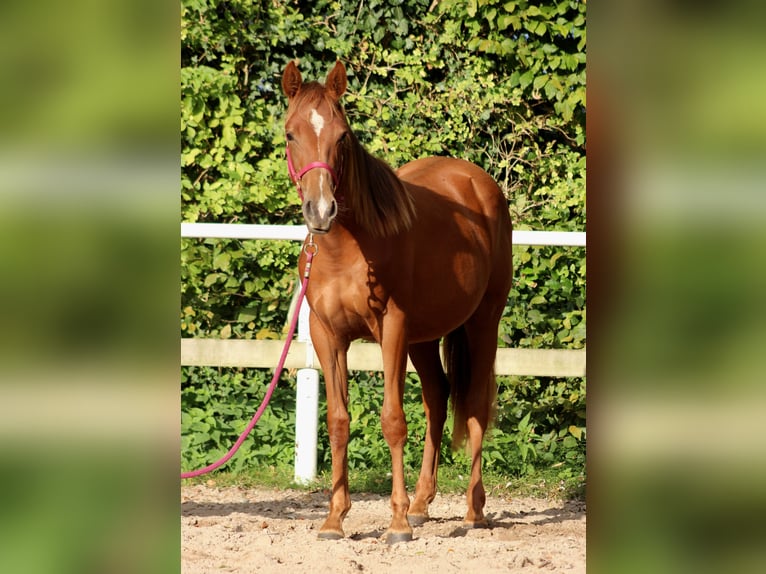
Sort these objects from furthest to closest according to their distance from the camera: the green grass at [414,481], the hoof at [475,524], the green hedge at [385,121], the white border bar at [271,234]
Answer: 1. the green hedge at [385,121]
2. the green grass at [414,481]
3. the white border bar at [271,234]
4. the hoof at [475,524]

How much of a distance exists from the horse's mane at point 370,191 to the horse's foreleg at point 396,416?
41 cm

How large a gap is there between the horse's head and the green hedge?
3094mm

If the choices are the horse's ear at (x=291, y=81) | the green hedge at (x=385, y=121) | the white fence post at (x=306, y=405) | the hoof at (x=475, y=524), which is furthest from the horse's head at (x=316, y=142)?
the green hedge at (x=385, y=121)

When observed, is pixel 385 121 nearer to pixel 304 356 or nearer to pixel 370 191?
pixel 304 356

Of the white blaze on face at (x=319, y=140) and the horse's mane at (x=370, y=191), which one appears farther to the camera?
the horse's mane at (x=370, y=191)

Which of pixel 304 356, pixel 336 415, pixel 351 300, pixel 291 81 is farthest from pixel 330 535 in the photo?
pixel 291 81

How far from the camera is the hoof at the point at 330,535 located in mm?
4008

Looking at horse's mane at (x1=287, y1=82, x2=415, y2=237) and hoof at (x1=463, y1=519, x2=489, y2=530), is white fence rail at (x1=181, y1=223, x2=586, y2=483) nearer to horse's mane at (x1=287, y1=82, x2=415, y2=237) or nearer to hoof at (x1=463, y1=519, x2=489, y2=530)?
hoof at (x1=463, y1=519, x2=489, y2=530)

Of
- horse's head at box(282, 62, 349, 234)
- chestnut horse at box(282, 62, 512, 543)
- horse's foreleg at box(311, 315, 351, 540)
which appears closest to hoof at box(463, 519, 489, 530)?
chestnut horse at box(282, 62, 512, 543)

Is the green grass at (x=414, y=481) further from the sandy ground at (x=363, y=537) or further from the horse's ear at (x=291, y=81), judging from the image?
the horse's ear at (x=291, y=81)

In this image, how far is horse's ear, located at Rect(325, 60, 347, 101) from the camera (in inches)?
141
